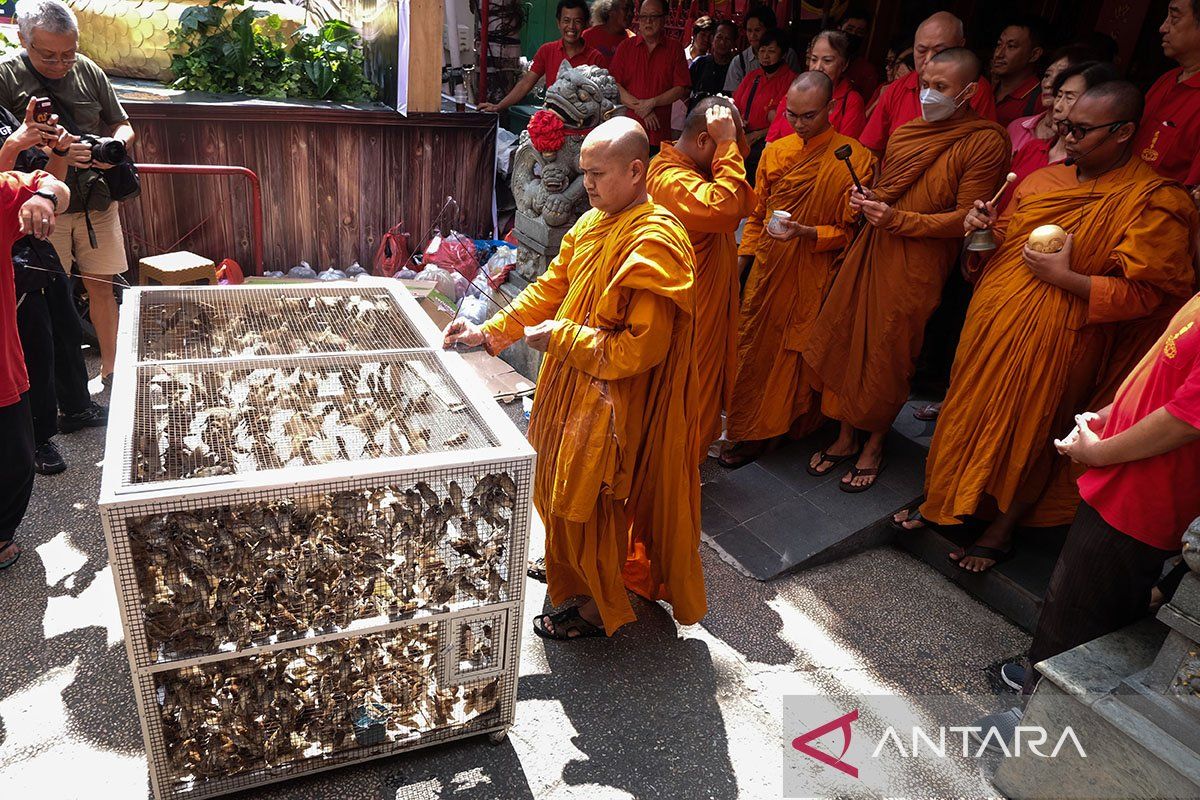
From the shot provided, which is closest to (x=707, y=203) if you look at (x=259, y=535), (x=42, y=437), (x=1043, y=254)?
(x=1043, y=254)

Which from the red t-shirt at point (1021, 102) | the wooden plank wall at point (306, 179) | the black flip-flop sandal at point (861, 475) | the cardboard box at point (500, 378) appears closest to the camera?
the black flip-flop sandal at point (861, 475)

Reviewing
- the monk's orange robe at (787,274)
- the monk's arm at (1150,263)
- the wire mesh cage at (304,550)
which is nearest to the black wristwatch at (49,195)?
the wire mesh cage at (304,550)

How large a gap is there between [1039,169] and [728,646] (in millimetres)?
2324

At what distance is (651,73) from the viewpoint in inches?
254

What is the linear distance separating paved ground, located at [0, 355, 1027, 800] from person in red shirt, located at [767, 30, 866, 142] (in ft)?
7.81

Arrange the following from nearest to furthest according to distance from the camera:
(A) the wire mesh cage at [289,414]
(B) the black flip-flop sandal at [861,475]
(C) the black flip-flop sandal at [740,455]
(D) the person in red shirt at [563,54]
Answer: (A) the wire mesh cage at [289,414]
(B) the black flip-flop sandal at [861,475]
(C) the black flip-flop sandal at [740,455]
(D) the person in red shirt at [563,54]

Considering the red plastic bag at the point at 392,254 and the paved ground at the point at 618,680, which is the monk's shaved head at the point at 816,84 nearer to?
the paved ground at the point at 618,680

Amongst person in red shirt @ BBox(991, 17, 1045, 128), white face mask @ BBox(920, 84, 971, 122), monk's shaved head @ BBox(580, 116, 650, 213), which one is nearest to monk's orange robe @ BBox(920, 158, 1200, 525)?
white face mask @ BBox(920, 84, 971, 122)

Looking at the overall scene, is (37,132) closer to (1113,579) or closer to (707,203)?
(707,203)

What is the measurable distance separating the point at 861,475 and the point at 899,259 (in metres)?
1.08

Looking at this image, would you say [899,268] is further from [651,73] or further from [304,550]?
[651,73]

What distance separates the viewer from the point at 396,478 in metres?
2.19

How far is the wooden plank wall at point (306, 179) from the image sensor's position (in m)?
5.75

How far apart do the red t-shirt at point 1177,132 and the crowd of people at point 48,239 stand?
4.27 metres
